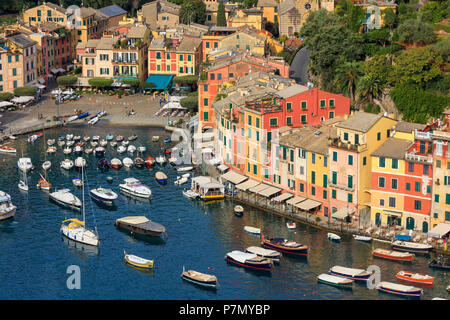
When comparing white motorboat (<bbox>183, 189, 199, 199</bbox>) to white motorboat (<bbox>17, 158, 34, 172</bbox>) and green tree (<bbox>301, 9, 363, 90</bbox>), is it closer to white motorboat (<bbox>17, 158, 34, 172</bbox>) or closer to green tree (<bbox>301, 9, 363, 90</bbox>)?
white motorboat (<bbox>17, 158, 34, 172</bbox>)

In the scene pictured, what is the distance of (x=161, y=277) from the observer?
3012 inches

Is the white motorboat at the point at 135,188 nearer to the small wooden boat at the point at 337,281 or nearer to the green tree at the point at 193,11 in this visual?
the small wooden boat at the point at 337,281

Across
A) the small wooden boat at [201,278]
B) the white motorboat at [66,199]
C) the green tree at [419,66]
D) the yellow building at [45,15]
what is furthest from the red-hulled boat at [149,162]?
the yellow building at [45,15]

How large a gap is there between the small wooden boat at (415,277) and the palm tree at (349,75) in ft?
162

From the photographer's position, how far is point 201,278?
74.0 metres

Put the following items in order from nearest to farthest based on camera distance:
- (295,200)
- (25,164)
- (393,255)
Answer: (393,255) < (295,200) < (25,164)

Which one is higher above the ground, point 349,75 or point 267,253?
point 349,75

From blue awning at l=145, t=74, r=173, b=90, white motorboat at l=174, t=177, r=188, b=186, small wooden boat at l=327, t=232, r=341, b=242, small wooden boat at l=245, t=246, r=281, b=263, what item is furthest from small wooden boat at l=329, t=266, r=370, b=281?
blue awning at l=145, t=74, r=173, b=90

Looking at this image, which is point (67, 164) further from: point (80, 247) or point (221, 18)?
point (221, 18)

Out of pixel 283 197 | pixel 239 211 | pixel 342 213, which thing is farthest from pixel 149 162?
pixel 342 213

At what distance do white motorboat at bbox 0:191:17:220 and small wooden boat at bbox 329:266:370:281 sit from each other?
3974 cm

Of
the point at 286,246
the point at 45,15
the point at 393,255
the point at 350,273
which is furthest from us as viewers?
the point at 45,15

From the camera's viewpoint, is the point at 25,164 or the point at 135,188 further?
the point at 25,164

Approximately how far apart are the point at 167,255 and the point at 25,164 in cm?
3944
